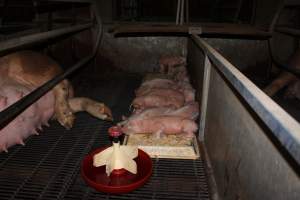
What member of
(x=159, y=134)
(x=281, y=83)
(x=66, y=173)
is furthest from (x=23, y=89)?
(x=281, y=83)

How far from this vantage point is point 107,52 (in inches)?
218

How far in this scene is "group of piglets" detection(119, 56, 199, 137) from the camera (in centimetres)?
305

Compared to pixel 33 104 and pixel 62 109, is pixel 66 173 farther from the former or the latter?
pixel 62 109

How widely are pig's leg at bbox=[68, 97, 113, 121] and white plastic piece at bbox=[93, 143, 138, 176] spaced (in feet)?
3.64

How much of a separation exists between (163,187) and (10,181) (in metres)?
1.20

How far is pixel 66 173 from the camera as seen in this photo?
2543 millimetres

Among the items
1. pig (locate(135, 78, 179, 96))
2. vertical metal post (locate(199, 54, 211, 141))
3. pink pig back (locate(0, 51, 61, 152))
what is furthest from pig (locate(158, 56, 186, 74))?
vertical metal post (locate(199, 54, 211, 141))

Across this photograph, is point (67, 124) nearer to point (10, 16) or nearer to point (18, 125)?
point (18, 125)

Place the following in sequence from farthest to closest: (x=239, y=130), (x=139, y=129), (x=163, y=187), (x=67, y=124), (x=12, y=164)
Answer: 1. (x=67, y=124)
2. (x=139, y=129)
3. (x=12, y=164)
4. (x=163, y=187)
5. (x=239, y=130)

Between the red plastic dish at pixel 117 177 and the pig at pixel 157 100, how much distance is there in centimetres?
109

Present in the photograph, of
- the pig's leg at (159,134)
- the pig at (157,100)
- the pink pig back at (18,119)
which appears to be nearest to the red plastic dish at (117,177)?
the pig's leg at (159,134)

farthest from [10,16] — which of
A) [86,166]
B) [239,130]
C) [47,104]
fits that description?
[239,130]

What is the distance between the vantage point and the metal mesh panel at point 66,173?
229cm

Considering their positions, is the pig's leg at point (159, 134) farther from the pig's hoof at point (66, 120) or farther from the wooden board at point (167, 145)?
the pig's hoof at point (66, 120)
